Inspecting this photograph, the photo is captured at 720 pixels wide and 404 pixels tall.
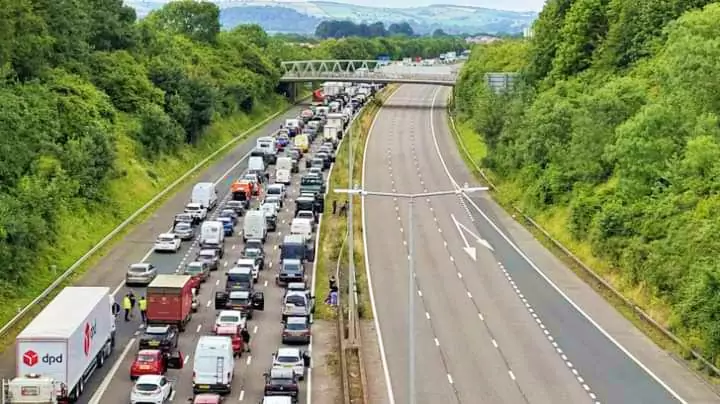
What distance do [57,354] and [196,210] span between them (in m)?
39.4

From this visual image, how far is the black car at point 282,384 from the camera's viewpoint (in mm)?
42425

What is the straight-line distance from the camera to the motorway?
44500mm

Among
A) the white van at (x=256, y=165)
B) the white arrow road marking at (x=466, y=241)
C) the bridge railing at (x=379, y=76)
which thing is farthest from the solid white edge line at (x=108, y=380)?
the bridge railing at (x=379, y=76)

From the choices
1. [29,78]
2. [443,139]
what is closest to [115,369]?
[29,78]

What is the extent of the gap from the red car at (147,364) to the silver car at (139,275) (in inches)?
596

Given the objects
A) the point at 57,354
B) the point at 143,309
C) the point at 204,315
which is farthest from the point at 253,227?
the point at 57,354

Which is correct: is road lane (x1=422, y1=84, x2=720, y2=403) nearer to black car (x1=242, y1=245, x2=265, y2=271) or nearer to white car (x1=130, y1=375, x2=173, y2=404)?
black car (x1=242, y1=245, x2=265, y2=271)

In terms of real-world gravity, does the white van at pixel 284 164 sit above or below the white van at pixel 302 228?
above

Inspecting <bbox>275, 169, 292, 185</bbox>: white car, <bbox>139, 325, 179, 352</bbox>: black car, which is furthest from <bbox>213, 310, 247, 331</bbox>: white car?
<bbox>275, 169, 292, 185</bbox>: white car

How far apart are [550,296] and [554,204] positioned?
66.8 feet

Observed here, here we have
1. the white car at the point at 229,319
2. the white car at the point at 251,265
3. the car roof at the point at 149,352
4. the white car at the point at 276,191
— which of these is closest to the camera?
the car roof at the point at 149,352

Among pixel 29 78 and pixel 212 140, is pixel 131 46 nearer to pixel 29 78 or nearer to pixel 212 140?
pixel 212 140

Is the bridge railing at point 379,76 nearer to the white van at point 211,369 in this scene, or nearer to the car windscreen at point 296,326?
the car windscreen at point 296,326

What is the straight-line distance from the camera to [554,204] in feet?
259
